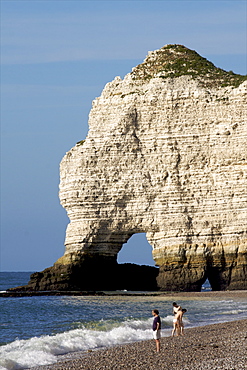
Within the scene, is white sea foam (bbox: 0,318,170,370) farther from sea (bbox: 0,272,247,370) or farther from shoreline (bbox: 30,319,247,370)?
shoreline (bbox: 30,319,247,370)

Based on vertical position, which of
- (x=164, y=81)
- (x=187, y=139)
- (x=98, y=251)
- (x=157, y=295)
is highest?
(x=164, y=81)

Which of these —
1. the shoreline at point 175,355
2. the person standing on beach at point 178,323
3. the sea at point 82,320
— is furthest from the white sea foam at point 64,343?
the person standing on beach at point 178,323

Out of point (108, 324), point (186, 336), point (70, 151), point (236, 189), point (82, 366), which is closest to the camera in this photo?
point (82, 366)

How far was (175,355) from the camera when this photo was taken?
15.2 meters

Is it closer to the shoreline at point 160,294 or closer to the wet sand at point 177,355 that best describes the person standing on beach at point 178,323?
the wet sand at point 177,355

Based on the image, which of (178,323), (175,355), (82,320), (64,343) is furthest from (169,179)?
(175,355)

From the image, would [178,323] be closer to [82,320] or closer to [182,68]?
[82,320]

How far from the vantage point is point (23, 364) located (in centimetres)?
1567

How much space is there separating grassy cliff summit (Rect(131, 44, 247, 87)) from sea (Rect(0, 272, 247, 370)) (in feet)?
42.1

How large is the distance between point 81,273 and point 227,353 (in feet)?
84.3

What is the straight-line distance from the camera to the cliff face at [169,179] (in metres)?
38.7

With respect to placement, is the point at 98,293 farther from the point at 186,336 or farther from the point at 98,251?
the point at 186,336

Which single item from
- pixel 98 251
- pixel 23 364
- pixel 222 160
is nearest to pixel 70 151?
pixel 98 251

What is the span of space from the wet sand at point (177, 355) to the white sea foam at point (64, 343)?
549mm
